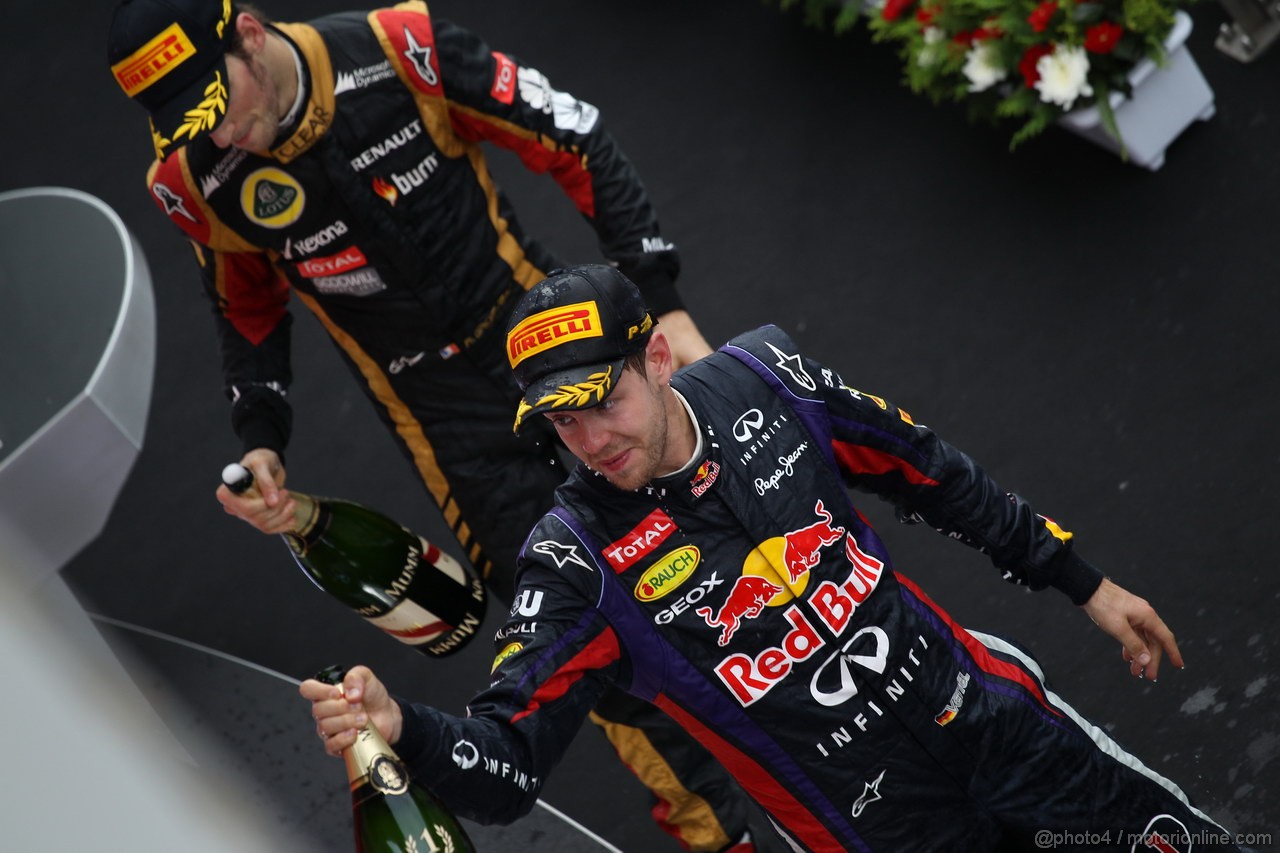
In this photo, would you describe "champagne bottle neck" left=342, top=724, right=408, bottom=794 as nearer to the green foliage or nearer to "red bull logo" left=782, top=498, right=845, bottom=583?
"red bull logo" left=782, top=498, right=845, bottom=583

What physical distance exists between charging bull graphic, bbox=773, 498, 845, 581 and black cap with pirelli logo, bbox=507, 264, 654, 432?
→ 30cm

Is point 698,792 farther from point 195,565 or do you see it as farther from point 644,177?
point 644,177

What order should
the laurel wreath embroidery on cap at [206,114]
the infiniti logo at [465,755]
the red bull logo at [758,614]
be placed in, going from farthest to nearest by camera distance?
the laurel wreath embroidery on cap at [206,114]
the red bull logo at [758,614]
the infiniti logo at [465,755]

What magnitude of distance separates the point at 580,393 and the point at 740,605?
0.33m

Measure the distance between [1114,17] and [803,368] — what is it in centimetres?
207

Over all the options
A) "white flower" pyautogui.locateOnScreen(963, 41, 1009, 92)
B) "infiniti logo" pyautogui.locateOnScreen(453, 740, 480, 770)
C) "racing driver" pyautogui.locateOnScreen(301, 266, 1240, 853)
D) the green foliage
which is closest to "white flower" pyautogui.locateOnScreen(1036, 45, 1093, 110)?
the green foliage

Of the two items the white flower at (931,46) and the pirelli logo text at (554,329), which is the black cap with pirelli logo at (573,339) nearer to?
the pirelli logo text at (554,329)

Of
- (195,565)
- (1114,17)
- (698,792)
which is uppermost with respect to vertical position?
(1114,17)

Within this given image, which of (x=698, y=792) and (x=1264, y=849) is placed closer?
(x=1264, y=849)

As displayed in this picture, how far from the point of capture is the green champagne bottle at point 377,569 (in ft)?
7.86

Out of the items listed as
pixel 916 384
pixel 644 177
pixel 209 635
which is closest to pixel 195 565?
pixel 209 635

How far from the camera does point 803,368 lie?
6.07 feet

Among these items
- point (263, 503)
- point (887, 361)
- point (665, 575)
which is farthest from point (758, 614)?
point (887, 361)

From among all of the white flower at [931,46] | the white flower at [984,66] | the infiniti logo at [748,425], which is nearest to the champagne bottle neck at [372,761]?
the infiniti logo at [748,425]
